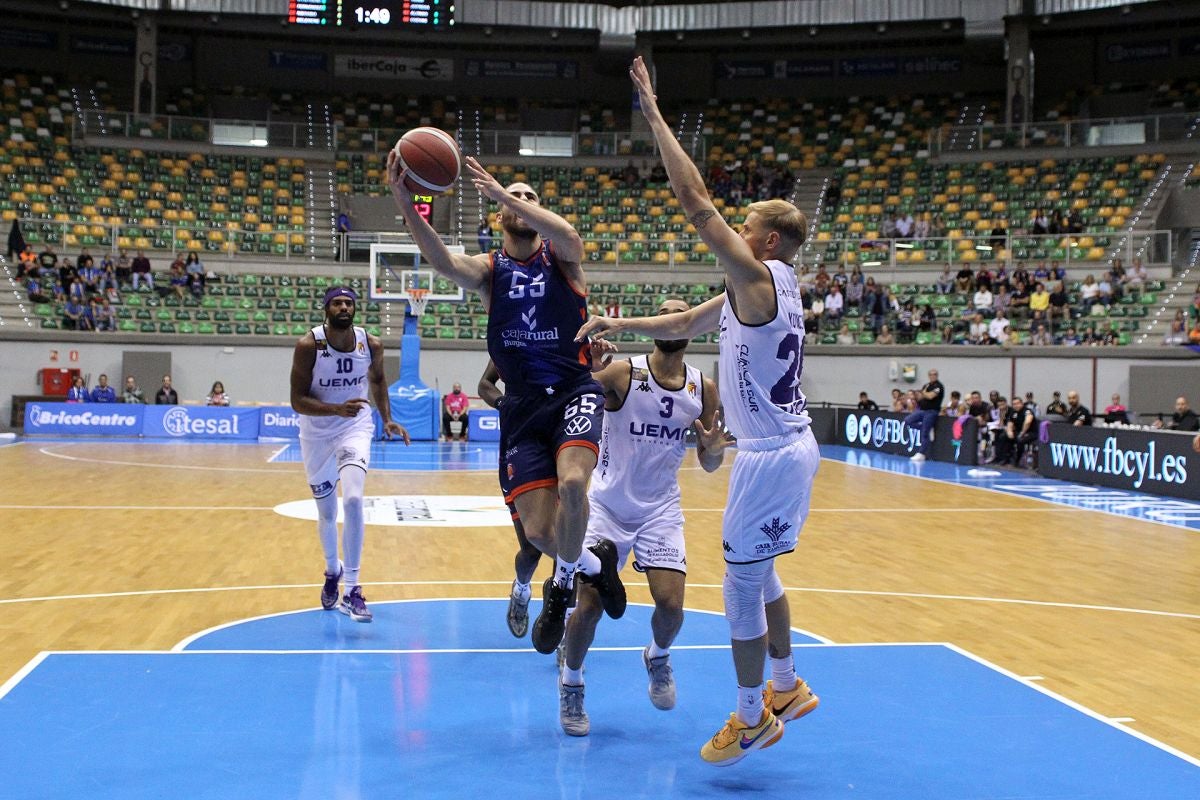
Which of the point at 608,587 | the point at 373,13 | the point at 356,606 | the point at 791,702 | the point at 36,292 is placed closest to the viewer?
the point at 791,702

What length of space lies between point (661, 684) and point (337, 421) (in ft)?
11.7

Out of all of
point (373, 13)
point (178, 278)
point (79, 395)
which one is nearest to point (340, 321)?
point (79, 395)

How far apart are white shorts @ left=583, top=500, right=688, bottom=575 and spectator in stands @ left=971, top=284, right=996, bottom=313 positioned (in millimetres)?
23998

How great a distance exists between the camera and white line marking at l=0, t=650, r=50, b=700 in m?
5.64

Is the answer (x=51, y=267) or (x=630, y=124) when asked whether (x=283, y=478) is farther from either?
(x=630, y=124)

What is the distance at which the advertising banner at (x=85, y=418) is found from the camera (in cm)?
2598

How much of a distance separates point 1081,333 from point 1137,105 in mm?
15494

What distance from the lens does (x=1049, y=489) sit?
17.8 meters

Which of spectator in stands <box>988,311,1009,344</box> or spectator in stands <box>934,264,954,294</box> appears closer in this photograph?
spectator in stands <box>988,311,1009,344</box>

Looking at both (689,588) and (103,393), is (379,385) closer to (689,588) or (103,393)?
(689,588)

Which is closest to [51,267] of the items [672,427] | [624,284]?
[624,284]

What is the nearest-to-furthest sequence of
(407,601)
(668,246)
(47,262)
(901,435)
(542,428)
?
(542,428) → (407,601) → (901,435) → (47,262) → (668,246)

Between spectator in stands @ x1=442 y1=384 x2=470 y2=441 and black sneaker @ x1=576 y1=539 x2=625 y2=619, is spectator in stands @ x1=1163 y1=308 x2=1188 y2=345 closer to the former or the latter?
spectator in stands @ x1=442 y1=384 x2=470 y2=441

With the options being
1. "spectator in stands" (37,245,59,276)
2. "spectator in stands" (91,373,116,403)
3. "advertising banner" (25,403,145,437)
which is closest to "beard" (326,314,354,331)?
"advertising banner" (25,403,145,437)
